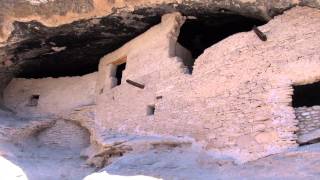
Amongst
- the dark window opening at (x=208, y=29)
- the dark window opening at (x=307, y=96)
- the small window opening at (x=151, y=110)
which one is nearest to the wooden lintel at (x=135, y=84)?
the small window opening at (x=151, y=110)

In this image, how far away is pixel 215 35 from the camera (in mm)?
11008

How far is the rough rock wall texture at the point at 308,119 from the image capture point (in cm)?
704

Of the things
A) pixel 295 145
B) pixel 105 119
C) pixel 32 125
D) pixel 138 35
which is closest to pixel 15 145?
pixel 32 125

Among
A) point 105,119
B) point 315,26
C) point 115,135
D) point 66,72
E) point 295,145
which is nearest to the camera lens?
point 295,145

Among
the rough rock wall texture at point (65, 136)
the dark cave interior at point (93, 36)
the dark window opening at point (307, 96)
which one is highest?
the dark cave interior at point (93, 36)

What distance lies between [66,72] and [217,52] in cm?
604

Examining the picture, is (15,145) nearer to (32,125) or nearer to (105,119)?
(32,125)

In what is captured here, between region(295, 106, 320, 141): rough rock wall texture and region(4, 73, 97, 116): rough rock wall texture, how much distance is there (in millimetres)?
5965

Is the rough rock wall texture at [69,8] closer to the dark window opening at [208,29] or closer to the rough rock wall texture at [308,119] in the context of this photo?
the dark window opening at [208,29]

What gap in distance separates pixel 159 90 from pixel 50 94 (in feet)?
14.2

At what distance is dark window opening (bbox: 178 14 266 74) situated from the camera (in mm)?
9852

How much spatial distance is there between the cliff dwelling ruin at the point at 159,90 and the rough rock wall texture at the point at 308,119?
0.05 feet

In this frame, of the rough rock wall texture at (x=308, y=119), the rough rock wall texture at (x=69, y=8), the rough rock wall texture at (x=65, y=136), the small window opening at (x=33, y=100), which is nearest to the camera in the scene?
the rough rock wall texture at (x=308, y=119)

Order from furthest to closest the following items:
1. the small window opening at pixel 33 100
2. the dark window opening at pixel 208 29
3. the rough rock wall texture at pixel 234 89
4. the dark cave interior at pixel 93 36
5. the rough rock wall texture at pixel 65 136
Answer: the small window opening at pixel 33 100 → the rough rock wall texture at pixel 65 136 → the dark cave interior at pixel 93 36 → the dark window opening at pixel 208 29 → the rough rock wall texture at pixel 234 89
